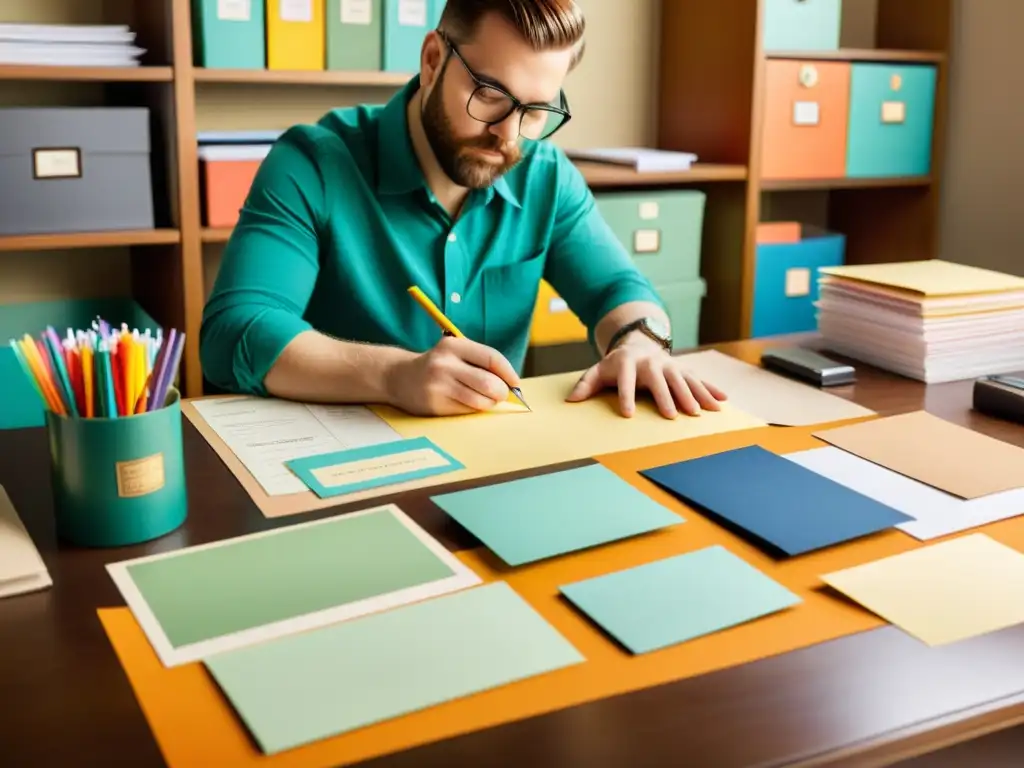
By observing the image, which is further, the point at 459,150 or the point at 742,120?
the point at 742,120

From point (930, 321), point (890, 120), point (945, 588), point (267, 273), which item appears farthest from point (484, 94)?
point (890, 120)

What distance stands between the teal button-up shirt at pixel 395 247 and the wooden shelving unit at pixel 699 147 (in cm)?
74

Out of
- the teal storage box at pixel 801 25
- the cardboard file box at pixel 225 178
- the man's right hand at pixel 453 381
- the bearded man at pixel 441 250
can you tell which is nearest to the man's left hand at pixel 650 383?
the bearded man at pixel 441 250

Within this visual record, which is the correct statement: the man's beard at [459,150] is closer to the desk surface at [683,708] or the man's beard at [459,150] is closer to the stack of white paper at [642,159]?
the desk surface at [683,708]

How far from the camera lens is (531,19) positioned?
52.9 inches

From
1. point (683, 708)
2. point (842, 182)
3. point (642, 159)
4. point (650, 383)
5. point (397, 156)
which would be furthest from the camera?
point (842, 182)

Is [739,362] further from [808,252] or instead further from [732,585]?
[808,252]

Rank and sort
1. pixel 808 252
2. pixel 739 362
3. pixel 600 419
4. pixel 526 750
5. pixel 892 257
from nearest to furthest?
pixel 526 750
pixel 600 419
pixel 739 362
pixel 808 252
pixel 892 257

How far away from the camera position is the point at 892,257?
124 inches

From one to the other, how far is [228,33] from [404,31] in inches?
15.0

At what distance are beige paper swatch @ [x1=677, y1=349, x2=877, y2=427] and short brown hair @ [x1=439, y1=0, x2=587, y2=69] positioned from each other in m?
0.45

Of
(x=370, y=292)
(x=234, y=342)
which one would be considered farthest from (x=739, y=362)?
(x=234, y=342)

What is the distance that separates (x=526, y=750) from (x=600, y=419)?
2.03 feet

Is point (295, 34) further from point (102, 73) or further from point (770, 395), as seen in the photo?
point (770, 395)
